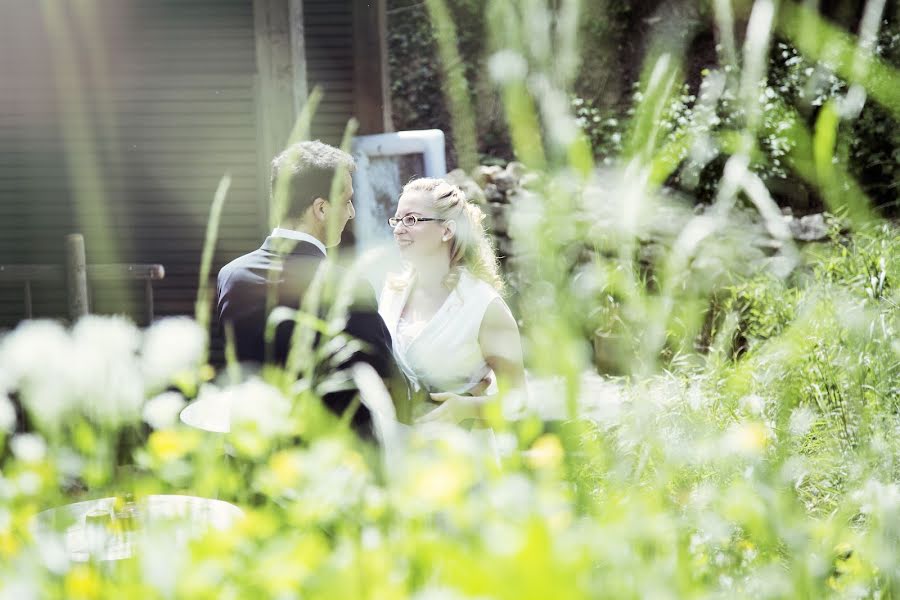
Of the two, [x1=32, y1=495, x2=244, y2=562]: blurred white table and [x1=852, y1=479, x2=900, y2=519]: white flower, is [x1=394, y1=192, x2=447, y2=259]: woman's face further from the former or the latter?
[x1=852, y1=479, x2=900, y2=519]: white flower

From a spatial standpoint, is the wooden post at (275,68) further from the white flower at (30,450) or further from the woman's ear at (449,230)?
the white flower at (30,450)

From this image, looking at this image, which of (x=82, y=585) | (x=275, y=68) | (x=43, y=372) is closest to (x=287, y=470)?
(x=82, y=585)

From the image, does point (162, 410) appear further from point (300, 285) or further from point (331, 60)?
point (331, 60)

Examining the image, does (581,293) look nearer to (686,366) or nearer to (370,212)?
(686,366)

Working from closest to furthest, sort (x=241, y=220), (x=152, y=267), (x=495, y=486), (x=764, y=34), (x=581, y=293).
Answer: (x=764, y=34)
(x=495, y=486)
(x=581, y=293)
(x=152, y=267)
(x=241, y=220)

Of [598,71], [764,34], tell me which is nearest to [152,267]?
[764,34]

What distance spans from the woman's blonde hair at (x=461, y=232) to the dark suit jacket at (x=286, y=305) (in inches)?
19.3

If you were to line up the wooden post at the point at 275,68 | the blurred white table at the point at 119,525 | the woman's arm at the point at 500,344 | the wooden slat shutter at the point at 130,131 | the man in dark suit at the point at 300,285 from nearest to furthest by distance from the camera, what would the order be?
the blurred white table at the point at 119,525 < the man in dark suit at the point at 300,285 < the woman's arm at the point at 500,344 < the wooden post at the point at 275,68 < the wooden slat shutter at the point at 130,131

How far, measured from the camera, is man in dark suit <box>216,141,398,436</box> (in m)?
2.52

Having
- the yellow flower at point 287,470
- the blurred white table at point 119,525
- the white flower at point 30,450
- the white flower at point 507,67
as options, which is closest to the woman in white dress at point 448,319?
the blurred white table at point 119,525

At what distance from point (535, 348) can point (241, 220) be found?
541cm

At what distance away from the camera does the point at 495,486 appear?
1043 millimetres

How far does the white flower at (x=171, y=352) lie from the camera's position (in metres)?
1.13

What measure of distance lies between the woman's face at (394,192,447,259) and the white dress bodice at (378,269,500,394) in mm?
168
